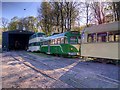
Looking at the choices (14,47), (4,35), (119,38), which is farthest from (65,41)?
(14,47)

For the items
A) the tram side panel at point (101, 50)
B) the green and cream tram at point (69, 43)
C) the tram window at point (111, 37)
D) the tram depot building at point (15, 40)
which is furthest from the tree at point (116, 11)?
the tram depot building at point (15, 40)

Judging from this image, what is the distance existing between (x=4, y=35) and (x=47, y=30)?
42.2ft

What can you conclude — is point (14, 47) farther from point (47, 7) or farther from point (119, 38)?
point (119, 38)

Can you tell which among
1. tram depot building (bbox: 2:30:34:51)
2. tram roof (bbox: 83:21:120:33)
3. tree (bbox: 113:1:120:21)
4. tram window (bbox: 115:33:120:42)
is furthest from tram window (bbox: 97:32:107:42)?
tram depot building (bbox: 2:30:34:51)

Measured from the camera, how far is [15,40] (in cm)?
6694

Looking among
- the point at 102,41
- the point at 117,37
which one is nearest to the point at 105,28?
the point at 102,41

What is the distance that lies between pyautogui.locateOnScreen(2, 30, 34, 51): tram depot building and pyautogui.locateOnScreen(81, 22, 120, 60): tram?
40.0 m

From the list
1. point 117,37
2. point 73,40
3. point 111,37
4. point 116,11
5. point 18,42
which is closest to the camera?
point 117,37

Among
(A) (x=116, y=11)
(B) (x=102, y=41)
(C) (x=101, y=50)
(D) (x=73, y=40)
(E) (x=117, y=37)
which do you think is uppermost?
(A) (x=116, y=11)

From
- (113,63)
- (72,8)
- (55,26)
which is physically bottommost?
(113,63)

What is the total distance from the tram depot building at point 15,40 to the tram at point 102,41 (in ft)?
131

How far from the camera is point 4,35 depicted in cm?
5900

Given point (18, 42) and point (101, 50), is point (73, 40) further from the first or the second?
point (18, 42)

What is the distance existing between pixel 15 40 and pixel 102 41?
169 ft
